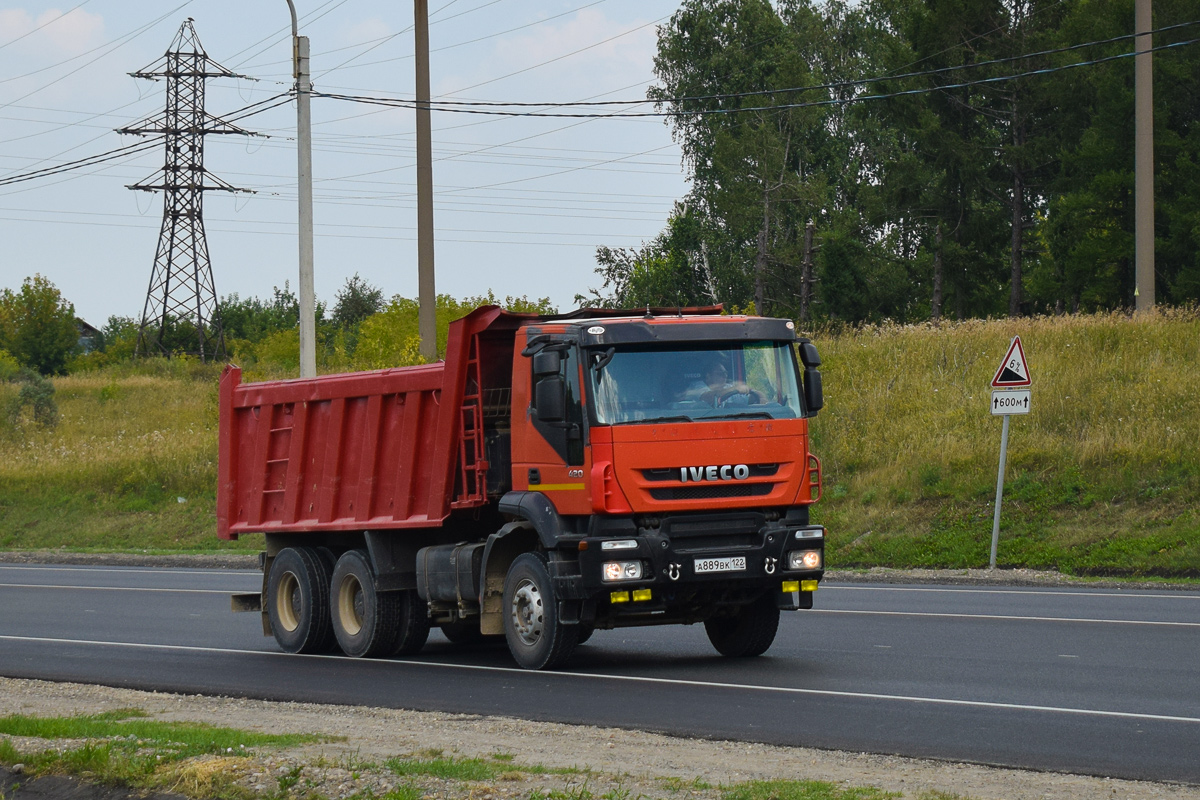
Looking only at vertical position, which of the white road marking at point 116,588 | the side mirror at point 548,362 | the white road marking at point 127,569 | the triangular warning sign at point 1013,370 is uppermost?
the triangular warning sign at point 1013,370

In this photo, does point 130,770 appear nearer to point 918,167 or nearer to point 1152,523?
point 1152,523

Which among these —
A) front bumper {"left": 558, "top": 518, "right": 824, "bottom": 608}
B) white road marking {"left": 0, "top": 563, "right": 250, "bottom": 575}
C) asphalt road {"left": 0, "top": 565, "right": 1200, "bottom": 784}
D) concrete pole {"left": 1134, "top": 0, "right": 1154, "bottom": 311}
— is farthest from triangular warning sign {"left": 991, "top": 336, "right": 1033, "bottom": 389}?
white road marking {"left": 0, "top": 563, "right": 250, "bottom": 575}

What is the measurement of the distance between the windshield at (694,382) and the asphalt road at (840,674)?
2.10 meters

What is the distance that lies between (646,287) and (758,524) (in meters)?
56.8

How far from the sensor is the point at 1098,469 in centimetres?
2600

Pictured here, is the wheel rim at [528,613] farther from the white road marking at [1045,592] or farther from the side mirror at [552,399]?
the white road marking at [1045,592]

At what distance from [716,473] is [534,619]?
197 cm

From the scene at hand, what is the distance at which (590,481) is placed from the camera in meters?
12.3

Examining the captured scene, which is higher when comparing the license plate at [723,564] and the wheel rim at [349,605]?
the license plate at [723,564]

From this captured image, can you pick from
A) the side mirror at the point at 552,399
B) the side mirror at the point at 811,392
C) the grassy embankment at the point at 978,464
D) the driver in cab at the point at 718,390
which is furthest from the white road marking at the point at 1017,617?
the grassy embankment at the point at 978,464

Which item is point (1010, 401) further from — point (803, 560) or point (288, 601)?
point (288, 601)

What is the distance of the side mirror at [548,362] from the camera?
41.1 ft

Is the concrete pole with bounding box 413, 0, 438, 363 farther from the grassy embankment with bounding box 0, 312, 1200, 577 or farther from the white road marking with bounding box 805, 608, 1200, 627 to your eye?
the white road marking with bounding box 805, 608, 1200, 627

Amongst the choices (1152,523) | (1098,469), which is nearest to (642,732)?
(1152,523)
